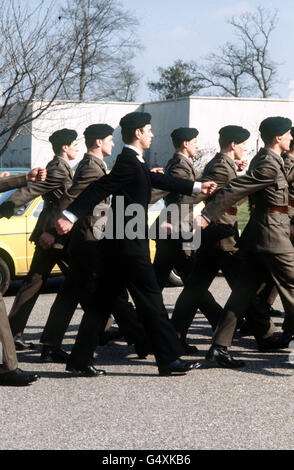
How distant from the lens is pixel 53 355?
7.27 metres

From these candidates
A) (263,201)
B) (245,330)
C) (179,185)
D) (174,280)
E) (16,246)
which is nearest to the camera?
(179,185)

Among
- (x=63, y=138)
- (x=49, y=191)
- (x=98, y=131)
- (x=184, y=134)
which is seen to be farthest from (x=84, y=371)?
(x=184, y=134)

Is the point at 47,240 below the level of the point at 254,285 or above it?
above

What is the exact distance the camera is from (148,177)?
258 inches

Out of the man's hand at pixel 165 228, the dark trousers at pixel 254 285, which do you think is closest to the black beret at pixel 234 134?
the man's hand at pixel 165 228

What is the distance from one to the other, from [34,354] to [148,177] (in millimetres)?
2121

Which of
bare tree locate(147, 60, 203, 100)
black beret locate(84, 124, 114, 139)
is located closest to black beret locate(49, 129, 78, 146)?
black beret locate(84, 124, 114, 139)

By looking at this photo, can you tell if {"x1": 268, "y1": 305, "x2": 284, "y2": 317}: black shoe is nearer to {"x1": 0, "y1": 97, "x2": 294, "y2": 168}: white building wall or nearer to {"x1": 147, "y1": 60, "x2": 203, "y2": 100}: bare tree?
{"x1": 0, "y1": 97, "x2": 294, "y2": 168}: white building wall

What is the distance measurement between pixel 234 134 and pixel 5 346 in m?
2.91

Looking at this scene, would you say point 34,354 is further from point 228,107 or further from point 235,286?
point 228,107

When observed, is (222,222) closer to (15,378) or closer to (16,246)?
(15,378)

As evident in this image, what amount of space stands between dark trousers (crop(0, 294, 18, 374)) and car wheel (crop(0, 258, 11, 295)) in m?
4.45

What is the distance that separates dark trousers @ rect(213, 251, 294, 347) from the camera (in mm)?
6902
